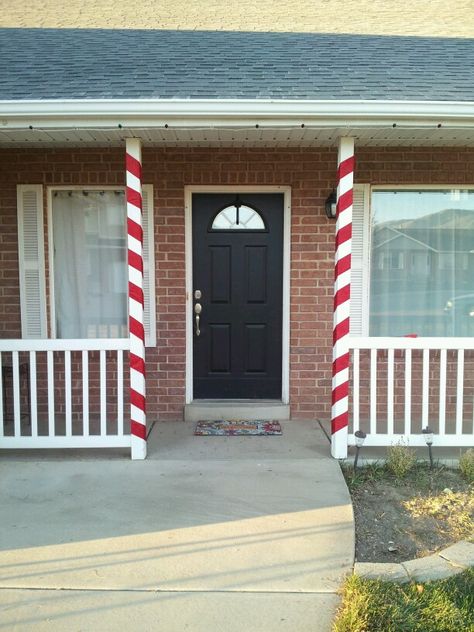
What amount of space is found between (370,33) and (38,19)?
13.6ft

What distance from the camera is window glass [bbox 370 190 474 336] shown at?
17.7 ft

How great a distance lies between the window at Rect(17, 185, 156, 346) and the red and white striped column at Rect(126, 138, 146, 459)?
3.61 feet

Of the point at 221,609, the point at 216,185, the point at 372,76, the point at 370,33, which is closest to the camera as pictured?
the point at 221,609

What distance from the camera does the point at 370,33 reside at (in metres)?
6.17

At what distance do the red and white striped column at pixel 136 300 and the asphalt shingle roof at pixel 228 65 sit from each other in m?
0.65

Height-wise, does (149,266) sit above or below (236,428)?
above

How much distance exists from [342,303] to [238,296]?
147cm

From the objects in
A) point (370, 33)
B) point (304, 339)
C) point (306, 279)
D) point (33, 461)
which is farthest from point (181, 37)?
point (33, 461)

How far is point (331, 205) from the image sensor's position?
5137 millimetres

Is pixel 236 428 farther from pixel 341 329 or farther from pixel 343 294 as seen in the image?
pixel 343 294

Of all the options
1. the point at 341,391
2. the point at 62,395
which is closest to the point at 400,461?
the point at 341,391

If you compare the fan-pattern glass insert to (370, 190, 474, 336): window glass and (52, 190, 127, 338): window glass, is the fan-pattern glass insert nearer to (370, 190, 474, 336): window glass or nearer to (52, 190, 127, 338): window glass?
(52, 190, 127, 338): window glass

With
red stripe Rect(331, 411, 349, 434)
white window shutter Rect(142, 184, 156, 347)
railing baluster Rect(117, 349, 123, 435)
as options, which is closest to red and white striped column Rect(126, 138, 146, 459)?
railing baluster Rect(117, 349, 123, 435)

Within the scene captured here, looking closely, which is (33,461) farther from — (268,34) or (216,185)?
(268,34)
